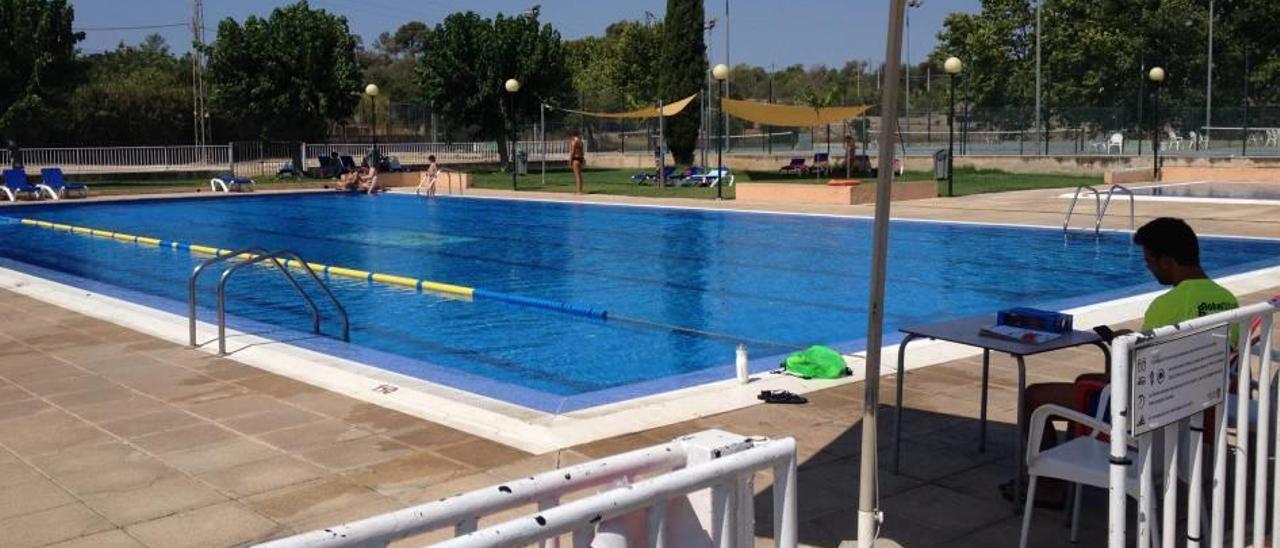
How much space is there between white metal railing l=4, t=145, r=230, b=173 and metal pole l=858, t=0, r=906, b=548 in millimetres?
40802

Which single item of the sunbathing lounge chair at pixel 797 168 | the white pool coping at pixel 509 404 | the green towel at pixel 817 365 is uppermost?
the sunbathing lounge chair at pixel 797 168

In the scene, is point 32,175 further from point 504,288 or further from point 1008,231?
point 1008,231

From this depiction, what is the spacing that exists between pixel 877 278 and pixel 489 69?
4032 centimetres

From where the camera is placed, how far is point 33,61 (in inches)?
1407

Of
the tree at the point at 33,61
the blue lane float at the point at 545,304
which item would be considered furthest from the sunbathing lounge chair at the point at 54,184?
the blue lane float at the point at 545,304

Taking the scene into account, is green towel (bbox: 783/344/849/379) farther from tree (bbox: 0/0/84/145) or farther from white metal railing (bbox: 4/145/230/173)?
white metal railing (bbox: 4/145/230/173)

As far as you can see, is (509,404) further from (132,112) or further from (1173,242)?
(132,112)

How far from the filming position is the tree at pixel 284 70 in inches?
1604

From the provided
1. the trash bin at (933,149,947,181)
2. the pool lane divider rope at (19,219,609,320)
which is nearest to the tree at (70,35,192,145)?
the pool lane divider rope at (19,219,609,320)

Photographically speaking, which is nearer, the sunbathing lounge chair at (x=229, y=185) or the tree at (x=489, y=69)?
the sunbathing lounge chair at (x=229, y=185)

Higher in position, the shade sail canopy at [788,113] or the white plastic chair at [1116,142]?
the shade sail canopy at [788,113]

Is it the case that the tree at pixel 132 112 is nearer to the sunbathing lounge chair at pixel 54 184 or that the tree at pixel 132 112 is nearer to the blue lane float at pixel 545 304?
the sunbathing lounge chair at pixel 54 184

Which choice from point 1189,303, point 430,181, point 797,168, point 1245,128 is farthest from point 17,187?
point 1245,128

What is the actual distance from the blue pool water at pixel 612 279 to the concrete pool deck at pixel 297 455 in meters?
1.43
